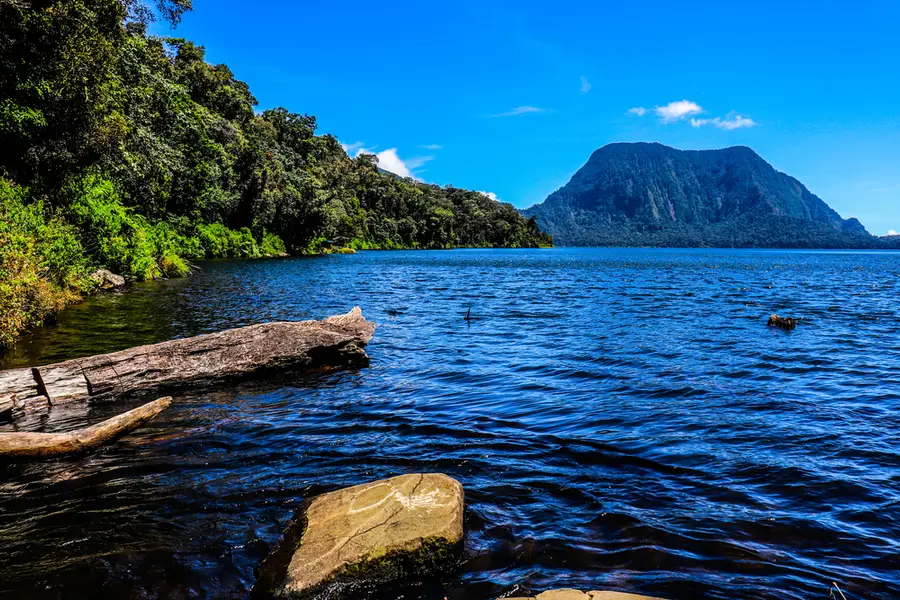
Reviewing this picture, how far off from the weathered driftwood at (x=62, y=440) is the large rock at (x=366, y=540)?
14.7ft

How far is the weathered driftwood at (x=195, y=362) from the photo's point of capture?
951 cm

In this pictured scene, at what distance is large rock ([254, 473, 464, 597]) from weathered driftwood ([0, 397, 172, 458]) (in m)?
4.50

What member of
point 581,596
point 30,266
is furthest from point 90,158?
point 581,596

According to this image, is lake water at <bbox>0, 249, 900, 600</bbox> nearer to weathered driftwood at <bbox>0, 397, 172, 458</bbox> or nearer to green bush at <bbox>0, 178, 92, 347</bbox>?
weathered driftwood at <bbox>0, 397, 172, 458</bbox>

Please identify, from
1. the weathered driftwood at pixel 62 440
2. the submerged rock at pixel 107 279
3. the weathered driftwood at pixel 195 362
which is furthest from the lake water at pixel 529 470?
the submerged rock at pixel 107 279

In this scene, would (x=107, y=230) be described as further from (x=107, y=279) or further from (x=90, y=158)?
(x=90, y=158)

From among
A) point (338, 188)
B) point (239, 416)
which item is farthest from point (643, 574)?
point (338, 188)

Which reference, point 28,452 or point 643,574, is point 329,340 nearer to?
point 28,452

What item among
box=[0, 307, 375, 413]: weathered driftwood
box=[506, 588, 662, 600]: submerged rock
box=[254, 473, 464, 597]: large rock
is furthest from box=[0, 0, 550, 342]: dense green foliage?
box=[506, 588, 662, 600]: submerged rock

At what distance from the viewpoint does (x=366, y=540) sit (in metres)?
4.94

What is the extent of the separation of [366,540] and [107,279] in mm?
30469

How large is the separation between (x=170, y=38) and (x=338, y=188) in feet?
179

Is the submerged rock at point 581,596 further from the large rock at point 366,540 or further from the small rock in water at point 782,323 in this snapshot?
the small rock in water at point 782,323

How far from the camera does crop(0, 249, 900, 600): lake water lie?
509cm
